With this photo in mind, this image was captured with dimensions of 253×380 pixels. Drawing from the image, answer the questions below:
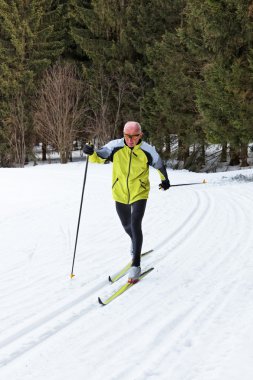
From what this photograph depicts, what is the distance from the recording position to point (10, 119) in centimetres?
2995

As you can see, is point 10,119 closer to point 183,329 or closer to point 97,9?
point 97,9

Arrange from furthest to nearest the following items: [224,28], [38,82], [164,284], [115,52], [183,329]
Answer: [38,82] < [115,52] < [224,28] < [164,284] < [183,329]

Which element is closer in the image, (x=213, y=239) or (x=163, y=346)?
(x=163, y=346)

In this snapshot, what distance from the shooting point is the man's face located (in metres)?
4.92

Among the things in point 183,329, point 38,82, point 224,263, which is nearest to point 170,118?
point 38,82

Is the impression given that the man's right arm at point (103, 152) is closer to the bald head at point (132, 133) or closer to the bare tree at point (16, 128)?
the bald head at point (132, 133)

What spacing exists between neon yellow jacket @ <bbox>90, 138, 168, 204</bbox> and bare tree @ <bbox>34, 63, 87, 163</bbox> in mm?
22564

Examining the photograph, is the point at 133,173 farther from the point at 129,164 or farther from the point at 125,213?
the point at 125,213

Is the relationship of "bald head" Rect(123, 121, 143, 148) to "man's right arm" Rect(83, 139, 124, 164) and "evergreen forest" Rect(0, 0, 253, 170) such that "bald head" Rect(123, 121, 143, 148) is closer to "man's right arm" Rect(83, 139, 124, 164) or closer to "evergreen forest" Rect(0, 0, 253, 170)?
"man's right arm" Rect(83, 139, 124, 164)

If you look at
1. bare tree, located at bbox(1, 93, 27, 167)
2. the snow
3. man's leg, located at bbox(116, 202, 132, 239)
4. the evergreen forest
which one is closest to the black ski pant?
man's leg, located at bbox(116, 202, 132, 239)

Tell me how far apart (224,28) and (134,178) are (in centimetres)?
1353

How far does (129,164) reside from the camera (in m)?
5.09

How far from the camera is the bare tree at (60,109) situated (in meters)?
27.1

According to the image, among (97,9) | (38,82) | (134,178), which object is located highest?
(97,9)
